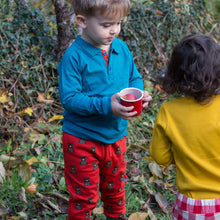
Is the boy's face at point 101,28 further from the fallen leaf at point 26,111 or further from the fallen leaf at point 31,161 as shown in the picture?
the fallen leaf at point 26,111

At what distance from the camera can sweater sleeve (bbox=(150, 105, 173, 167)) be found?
1.54 metres

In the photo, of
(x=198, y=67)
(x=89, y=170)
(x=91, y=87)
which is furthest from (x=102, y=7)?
(x=89, y=170)

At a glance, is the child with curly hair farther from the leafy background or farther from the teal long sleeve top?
the leafy background

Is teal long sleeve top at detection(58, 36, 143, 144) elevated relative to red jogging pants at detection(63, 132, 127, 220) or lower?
elevated

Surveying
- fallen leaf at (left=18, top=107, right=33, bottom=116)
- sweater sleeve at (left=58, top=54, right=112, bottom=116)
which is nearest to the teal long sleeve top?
sweater sleeve at (left=58, top=54, right=112, bottom=116)

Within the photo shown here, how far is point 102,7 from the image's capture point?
63.3 inches

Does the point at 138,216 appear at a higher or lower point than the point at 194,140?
lower

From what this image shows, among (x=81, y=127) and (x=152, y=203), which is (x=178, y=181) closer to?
(x=81, y=127)

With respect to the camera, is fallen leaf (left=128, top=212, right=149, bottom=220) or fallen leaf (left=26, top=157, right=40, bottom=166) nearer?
fallen leaf (left=128, top=212, right=149, bottom=220)

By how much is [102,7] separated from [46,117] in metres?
2.03

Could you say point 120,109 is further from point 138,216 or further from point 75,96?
point 138,216

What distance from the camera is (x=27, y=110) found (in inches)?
127

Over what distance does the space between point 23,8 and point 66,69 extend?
91.3 inches

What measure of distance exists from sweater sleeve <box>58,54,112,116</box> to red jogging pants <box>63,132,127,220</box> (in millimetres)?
263
